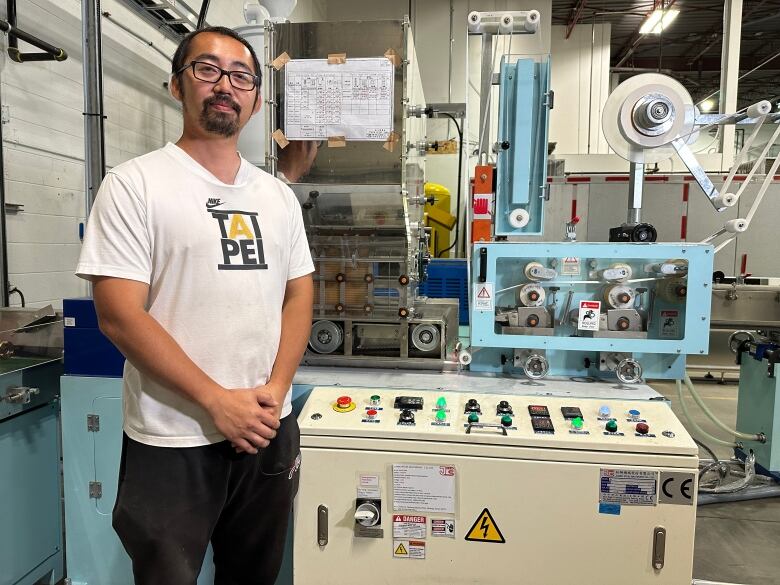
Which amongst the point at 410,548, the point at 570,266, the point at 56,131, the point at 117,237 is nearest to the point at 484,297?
the point at 570,266

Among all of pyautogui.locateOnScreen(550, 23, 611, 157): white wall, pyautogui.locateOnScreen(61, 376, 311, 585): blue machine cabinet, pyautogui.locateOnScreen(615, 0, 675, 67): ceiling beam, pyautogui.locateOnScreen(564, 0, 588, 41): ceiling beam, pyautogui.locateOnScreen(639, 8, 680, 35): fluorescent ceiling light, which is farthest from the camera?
pyautogui.locateOnScreen(550, 23, 611, 157): white wall

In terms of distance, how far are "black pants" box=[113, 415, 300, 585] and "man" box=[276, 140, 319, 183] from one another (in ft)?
2.82

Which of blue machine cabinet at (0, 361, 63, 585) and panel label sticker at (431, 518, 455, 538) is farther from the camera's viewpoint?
blue machine cabinet at (0, 361, 63, 585)

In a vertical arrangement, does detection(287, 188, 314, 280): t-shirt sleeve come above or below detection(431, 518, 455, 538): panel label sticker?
above

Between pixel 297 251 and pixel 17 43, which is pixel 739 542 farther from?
pixel 17 43

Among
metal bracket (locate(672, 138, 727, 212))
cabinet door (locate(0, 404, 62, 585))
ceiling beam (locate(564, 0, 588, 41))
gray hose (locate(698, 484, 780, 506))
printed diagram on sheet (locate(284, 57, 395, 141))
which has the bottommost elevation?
gray hose (locate(698, 484, 780, 506))

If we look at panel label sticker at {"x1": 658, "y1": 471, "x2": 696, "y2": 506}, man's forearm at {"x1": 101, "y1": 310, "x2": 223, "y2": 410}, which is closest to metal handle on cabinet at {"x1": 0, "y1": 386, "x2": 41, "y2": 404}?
man's forearm at {"x1": 101, "y1": 310, "x2": 223, "y2": 410}

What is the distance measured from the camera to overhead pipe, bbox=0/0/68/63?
6.02 ft

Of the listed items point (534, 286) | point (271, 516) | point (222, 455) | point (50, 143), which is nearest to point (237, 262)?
point (222, 455)

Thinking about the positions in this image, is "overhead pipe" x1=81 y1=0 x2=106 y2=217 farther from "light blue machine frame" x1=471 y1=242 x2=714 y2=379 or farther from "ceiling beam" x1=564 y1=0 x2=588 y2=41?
"ceiling beam" x1=564 y1=0 x2=588 y2=41

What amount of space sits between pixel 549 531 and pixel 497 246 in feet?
2.78

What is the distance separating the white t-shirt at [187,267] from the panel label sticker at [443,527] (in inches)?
25.2

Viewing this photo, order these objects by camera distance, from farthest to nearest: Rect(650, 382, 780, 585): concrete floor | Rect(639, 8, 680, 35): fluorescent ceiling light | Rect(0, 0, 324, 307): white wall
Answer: Rect(639, 8, 680, 35): fluorescent ceiling light
Rect(650, 382, 780, 585): concrete floor
Rect(0, 0, 324, 307): white wall

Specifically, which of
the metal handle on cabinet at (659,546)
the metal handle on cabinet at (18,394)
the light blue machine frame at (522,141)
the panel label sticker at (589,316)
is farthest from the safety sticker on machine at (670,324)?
the metal handle on cabinet at (18,394)
